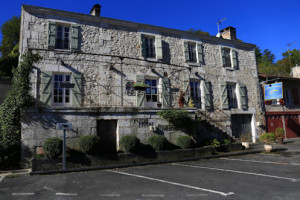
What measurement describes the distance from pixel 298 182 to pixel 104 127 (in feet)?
23.6

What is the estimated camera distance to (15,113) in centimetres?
825

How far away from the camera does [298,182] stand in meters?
5.30

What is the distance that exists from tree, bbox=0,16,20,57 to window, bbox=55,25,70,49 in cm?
1270

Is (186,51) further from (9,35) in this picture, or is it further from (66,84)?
(9,35)

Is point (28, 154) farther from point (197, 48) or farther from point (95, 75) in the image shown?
point (197, 48)

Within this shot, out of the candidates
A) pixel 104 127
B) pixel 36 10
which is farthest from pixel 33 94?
pixel 36 10

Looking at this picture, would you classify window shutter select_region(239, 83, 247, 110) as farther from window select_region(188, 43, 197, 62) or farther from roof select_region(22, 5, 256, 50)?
window select_region(188, 43, 197, 62)

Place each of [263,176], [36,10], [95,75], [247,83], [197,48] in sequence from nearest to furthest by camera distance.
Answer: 1. [263,176]
2. [36,10]
3. [95,75]
4. [197,48]
5. [247,83]

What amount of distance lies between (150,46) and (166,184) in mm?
8798

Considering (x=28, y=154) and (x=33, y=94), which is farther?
(x=33, y=94)

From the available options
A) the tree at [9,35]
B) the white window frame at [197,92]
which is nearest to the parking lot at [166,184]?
the white window frame at [197,92]

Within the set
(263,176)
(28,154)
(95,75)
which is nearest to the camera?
(263,176)

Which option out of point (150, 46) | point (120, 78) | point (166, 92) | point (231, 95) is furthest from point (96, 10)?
point (231, 95)

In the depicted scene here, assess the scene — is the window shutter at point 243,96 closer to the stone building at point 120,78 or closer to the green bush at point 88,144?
the stone building at point 120,78
